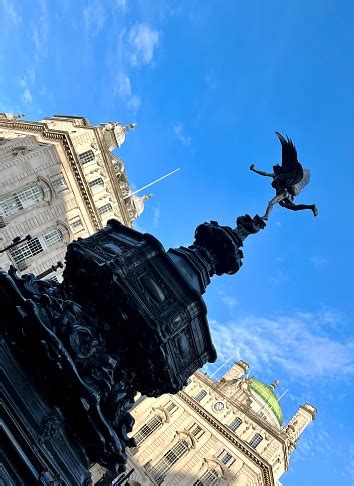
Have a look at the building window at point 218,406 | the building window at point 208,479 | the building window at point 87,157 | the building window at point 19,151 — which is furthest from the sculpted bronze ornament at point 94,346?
the building window at point 218,406

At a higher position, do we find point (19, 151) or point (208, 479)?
point (19, 151)

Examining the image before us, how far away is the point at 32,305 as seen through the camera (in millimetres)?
8414

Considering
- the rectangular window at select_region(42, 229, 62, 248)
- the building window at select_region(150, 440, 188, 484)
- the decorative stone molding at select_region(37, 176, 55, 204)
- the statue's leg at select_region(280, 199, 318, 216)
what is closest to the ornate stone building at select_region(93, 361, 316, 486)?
the building window at select_region(150, 440, 188, 484)

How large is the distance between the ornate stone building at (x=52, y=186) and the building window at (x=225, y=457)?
28567 mm

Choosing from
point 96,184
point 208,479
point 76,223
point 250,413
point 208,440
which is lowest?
point 208,479

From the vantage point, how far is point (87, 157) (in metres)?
42.8

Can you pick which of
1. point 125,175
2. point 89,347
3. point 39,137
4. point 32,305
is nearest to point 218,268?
point 89,347

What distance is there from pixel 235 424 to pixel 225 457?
5184 millimetres

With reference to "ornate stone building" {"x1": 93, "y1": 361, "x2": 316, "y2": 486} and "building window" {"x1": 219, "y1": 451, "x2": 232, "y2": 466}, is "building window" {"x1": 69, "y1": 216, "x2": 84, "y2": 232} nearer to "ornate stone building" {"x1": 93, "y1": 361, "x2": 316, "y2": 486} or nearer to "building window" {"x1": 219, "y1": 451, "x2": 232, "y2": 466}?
"ornate stone building" {"x1": 93, "y1": 361, "x2": 316, "y2": 486}

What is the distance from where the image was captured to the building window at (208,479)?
47.1 metres

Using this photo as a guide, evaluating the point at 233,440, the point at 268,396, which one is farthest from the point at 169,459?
the point at 268,396

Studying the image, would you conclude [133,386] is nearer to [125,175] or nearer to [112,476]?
[112,476]

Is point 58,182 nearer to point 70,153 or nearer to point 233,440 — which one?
point 70,153

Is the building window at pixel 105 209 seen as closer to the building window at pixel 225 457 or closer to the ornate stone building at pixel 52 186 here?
the ornate stone building at pixel 52 186
